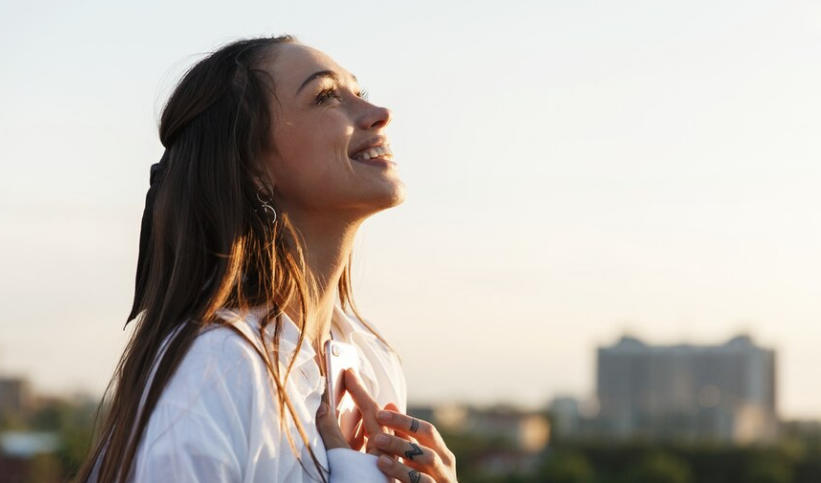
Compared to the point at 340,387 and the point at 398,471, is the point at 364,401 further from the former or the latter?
the point at 398,471

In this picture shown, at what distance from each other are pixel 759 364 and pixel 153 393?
58.5 m

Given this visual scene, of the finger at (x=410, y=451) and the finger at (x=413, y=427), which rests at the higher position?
the finger at (x=413, y=427)

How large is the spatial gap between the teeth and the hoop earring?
13 centimetres

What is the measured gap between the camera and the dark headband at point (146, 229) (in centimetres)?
166

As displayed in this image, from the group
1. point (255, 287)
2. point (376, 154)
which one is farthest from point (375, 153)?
point (255, 287)

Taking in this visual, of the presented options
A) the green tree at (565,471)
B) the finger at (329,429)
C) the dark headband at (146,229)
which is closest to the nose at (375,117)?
the dark headband at (146,229)

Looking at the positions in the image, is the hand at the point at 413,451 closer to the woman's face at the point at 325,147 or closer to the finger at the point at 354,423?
the finger at the point at 354,423

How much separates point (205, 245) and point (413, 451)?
353mm

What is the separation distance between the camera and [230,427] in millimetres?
1360

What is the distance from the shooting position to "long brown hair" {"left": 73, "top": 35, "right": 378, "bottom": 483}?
1425 mm

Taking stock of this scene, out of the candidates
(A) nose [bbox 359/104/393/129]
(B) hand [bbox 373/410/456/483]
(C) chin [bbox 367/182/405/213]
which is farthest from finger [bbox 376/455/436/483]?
(A) nose [bbox 359/104/393/129]

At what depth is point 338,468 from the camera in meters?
1.47

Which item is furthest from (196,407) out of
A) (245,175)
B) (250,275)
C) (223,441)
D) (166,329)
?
(245,175)

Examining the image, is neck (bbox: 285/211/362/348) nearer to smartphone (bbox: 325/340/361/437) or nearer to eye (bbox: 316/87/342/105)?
smartphone (bbox: 325/340/361/437)
